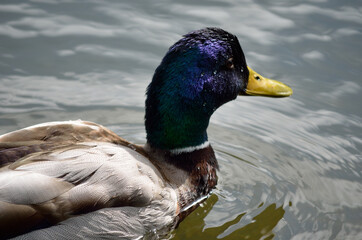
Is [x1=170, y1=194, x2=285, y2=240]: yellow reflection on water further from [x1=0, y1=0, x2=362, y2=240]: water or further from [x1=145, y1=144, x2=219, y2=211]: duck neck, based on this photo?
[x1=145, y1=144, x2=219, y2=211]: duck neck

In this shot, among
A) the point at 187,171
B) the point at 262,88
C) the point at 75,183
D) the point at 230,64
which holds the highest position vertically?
the point at 230,64

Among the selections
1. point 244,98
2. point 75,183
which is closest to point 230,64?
Answer: point 75,183

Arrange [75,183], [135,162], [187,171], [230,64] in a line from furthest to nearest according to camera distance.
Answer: [187,171] < [230,64] < [135,162] < [75,183]

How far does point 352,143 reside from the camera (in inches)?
255

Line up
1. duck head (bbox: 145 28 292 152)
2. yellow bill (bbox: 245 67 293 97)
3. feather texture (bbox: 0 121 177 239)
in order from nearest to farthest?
feather texture (bbox: 0 121 177 239), duck head (bbox: 145 28 292 152), yellow bill (bbox: 245 67 293 97)

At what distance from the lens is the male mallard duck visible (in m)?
4.07

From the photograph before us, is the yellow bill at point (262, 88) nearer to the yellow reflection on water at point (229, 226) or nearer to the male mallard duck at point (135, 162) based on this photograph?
the male mallard duck at point (135, 162)

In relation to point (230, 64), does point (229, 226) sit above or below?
below

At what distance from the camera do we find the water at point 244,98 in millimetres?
5484

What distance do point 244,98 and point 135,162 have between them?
9.38 feet

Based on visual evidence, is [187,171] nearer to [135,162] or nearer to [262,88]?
[135,162]

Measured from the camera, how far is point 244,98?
282 inches

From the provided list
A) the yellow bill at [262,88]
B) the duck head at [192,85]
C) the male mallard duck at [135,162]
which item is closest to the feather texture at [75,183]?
the male mallard duck at [135,162]

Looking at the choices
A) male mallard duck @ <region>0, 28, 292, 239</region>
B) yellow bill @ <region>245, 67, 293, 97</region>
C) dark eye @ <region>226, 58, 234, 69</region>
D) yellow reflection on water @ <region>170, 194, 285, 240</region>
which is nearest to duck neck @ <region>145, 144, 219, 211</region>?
male mallard duck @ <region>0, 28, 292, 239</region>
